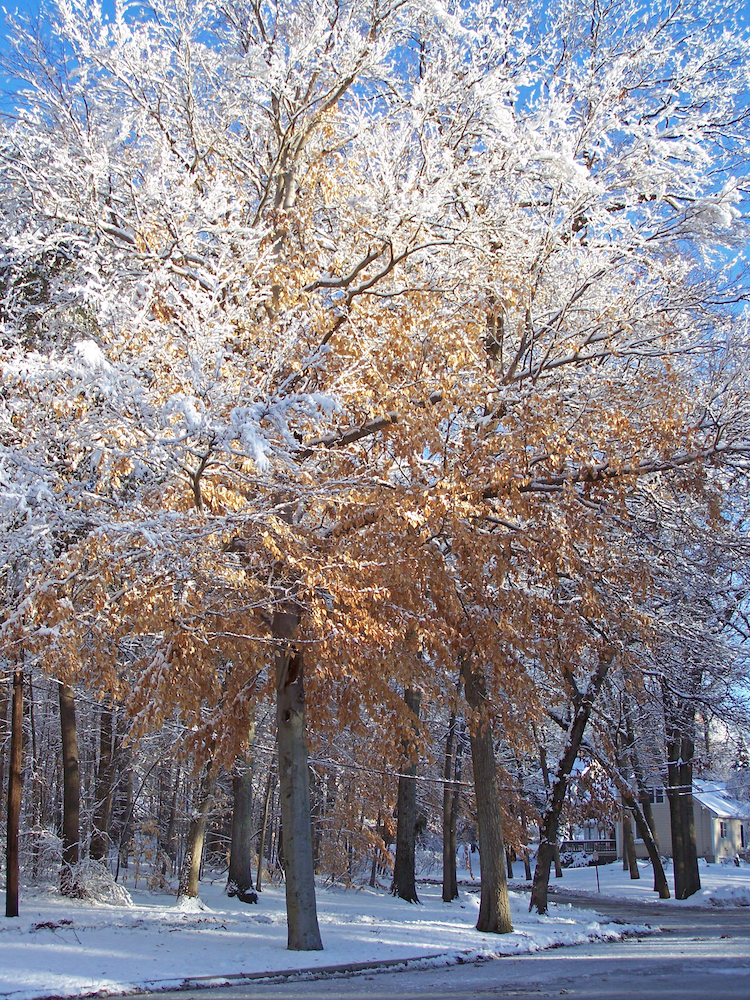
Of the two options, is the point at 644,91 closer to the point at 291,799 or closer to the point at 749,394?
the point at 749,394

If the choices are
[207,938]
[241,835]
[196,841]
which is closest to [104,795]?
[196,841]

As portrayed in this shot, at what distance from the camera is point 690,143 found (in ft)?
36.7

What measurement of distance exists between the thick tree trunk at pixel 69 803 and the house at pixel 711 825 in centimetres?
4185

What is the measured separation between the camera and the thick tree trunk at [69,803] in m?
14.7

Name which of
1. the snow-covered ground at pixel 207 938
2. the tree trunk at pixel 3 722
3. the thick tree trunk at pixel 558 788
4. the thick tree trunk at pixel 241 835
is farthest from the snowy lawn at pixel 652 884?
the tree trunk at pixel 3 722

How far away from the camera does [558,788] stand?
61.4 feet

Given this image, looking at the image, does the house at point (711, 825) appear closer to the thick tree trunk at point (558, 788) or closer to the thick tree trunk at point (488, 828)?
the thick tree trunk at point (558, 788)

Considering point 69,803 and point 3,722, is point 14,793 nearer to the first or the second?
point 69,803

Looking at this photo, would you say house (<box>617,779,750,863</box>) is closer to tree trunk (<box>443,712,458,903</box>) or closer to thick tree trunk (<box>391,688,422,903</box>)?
tree trunk (<box>443,712,458,903</box>)

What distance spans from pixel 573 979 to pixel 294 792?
3.77m

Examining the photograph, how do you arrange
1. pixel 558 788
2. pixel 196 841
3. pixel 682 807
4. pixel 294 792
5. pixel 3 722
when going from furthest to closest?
pixel 682 807, pixel 558 788, pixel 196 841, pixel 3 722, pixel 294 792

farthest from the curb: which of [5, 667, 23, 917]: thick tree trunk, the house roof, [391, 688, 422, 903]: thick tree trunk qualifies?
the house roof

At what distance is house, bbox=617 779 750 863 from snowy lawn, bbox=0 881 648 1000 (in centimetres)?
3816

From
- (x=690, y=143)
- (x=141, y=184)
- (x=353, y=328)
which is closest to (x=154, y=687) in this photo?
(x=353, y=328)
